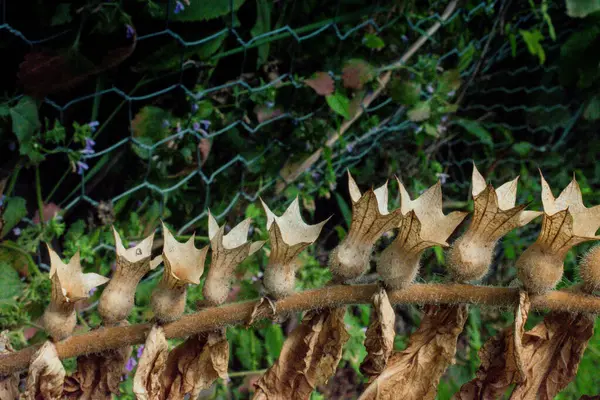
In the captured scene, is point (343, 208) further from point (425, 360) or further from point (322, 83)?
point (425, 360)

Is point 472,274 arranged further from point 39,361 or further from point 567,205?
point 39,361

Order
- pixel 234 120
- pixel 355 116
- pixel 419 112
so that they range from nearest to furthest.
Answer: pixel 234 120 → pixel 355 116 → pixel 419 112

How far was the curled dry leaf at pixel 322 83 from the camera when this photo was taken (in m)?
1.91

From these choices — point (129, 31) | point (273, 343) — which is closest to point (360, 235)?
point (129, 31)

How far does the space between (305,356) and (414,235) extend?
21 cm

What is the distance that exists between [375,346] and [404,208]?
0.18 m

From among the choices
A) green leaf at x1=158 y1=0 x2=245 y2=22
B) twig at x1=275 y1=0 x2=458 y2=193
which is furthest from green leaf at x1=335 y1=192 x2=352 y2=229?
green leaf at x1=158 y1=0 x2=245 y2=22

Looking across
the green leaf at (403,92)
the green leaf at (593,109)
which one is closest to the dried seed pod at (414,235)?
the green leaf at (403,92)

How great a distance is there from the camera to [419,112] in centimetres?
227

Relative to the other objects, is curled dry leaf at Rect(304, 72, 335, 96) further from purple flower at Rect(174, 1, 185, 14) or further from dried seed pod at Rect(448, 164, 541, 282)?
dried seed pod at Rect(448, 164, 541, 282)

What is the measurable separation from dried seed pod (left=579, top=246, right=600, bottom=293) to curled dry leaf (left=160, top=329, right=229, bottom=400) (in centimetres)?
46

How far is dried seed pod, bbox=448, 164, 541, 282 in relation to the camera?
0.83 m

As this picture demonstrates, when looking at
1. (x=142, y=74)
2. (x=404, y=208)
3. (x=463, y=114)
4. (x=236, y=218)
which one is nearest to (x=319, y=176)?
(x=236, y=218)

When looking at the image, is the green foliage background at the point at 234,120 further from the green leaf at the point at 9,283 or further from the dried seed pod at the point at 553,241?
the dried seed pod at the point at 553,241
